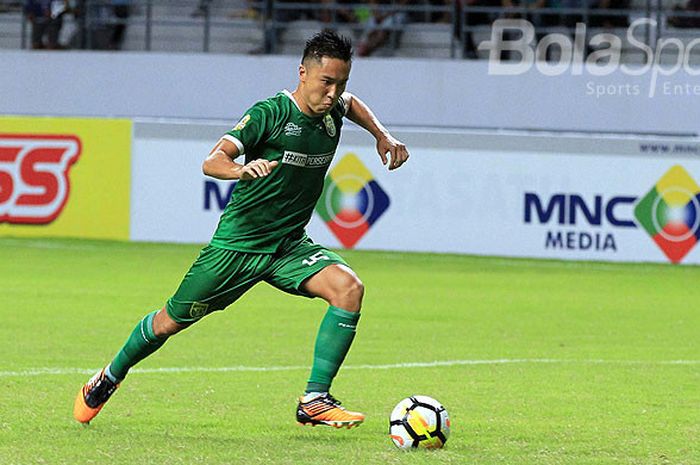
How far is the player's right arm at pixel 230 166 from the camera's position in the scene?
261 inches

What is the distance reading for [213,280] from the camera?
744 centimetres

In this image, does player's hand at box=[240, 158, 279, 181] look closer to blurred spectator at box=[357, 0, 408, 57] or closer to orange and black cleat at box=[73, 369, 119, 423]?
orange and black cleat at box=[73, 369, 119, 423]

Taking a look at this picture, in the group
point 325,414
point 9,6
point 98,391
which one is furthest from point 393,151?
point 9,6

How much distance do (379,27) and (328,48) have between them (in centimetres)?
1702

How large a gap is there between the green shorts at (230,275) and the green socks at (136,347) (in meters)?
0.15

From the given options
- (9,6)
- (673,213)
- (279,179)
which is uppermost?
(279,179)

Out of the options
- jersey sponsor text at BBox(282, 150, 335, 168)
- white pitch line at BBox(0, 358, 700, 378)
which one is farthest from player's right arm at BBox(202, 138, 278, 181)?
white pitch line at BBox(0, 358, 700, 378)

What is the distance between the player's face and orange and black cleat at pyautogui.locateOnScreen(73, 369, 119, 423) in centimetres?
168

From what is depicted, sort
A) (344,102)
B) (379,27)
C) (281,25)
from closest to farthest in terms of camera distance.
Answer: (344,102)
(379,27)
(281,25)

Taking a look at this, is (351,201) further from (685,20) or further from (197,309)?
(197,309)

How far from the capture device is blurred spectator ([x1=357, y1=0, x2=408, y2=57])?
24.1 m

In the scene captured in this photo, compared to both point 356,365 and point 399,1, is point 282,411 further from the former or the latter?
point 399,1

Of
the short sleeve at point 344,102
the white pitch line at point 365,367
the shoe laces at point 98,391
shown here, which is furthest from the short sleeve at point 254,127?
the white pitch line at point 365,367

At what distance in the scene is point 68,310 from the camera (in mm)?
13281
